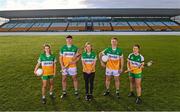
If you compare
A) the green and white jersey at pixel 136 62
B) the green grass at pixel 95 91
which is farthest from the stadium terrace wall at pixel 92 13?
the green and white jersey at pixel 136 62

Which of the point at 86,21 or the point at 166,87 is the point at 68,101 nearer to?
the point at 166,87

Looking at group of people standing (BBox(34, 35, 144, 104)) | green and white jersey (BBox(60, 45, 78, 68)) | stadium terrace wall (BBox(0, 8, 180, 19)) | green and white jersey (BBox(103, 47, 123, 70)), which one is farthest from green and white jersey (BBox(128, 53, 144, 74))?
stadium terrace wall (BBox(0, 8, 180, 19))

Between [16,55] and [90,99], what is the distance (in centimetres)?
915

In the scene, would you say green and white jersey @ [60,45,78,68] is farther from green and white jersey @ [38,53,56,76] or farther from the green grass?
the green grass

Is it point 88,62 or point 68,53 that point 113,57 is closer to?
point 88,62

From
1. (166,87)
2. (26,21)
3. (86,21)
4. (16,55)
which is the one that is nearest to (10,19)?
(26,21)

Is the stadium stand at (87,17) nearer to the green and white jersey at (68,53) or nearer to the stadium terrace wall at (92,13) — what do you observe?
the stadium terrace wall at (92,13)

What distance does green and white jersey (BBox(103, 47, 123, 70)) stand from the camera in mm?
8906

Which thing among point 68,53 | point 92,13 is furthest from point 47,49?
point 92,13

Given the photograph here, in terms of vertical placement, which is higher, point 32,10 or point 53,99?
point 32,10

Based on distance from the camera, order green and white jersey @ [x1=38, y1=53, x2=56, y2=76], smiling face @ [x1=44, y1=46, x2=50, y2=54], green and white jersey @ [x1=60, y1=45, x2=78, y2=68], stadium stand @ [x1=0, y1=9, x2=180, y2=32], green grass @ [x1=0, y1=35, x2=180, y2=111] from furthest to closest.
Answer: stadium stand @ [x1=0, y1=9, x2=180, y2=32] < green and white jersey @ [x1=60, y1=45, x2=78, y2=68] < green and white jersey @ [x1=38, y1=53, x2=56, y2=76] < smiling face @ [x1=44, y1=46, x2=50, y2=54] < green grass @ [x1=0, y1=35, x2=180, y2=111]

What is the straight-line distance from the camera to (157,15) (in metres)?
61.8

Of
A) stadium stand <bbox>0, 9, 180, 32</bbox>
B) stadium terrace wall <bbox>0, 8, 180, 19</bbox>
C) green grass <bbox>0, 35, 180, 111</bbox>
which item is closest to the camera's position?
green grass <bbox>0, 35, 180, 111</bbox>

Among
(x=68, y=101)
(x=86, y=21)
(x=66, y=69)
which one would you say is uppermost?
(x=86, y=21)
